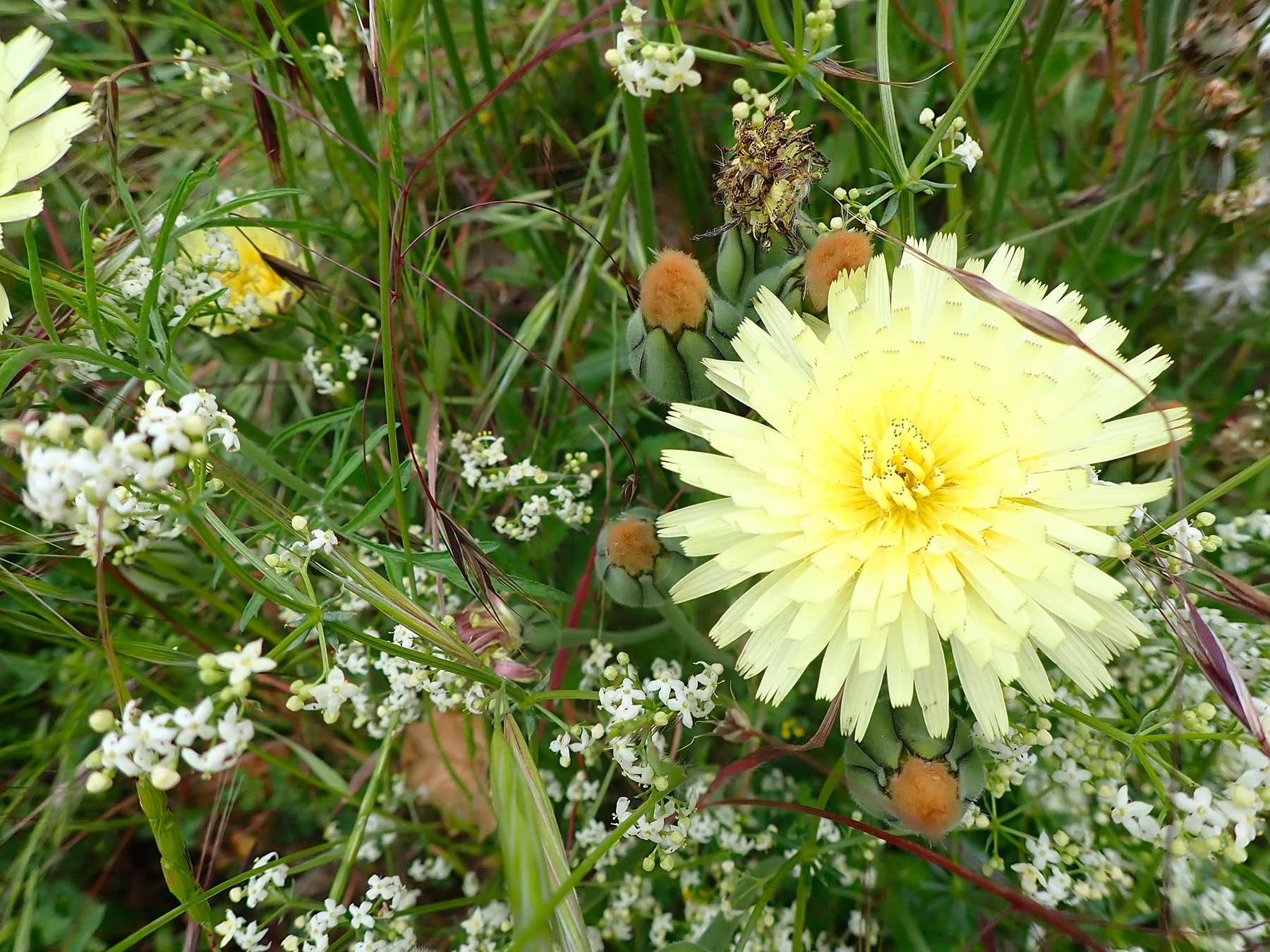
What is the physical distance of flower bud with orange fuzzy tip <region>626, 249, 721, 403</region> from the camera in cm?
136

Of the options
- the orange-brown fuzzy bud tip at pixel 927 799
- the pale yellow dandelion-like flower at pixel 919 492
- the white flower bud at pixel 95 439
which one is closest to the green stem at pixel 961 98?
the pale yellow dandelion-like flower at pixel 919 492

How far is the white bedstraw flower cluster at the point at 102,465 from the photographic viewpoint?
87 cm

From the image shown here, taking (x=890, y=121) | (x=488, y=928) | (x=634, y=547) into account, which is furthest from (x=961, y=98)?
(x=488, y=928)

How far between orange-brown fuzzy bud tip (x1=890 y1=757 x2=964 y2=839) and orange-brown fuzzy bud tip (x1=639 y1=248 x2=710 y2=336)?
0.77 m

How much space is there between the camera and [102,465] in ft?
2.83

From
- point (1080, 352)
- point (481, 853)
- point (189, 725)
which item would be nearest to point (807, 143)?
point (1080, 352)

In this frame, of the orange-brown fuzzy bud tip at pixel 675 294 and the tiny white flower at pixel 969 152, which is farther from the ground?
the tiny white flower at pixel 969 152

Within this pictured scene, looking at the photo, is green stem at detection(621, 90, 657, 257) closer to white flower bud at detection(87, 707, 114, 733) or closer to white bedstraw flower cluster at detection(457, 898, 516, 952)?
white flower bud at detection(87, 707, 114, 733)

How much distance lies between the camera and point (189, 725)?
93 centimetres

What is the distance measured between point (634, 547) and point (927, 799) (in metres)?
0.59

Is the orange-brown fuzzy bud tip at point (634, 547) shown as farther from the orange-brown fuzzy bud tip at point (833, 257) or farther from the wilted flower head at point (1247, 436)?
the wilted flower head at point (1247, 436)

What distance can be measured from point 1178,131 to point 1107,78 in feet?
1.72

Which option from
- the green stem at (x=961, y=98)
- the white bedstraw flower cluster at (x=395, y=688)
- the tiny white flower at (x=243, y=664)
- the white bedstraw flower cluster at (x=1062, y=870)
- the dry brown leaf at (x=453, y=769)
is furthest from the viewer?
the dry brown leaf at (x=453, y=769)

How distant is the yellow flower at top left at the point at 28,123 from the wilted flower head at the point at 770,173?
41.1 inches
